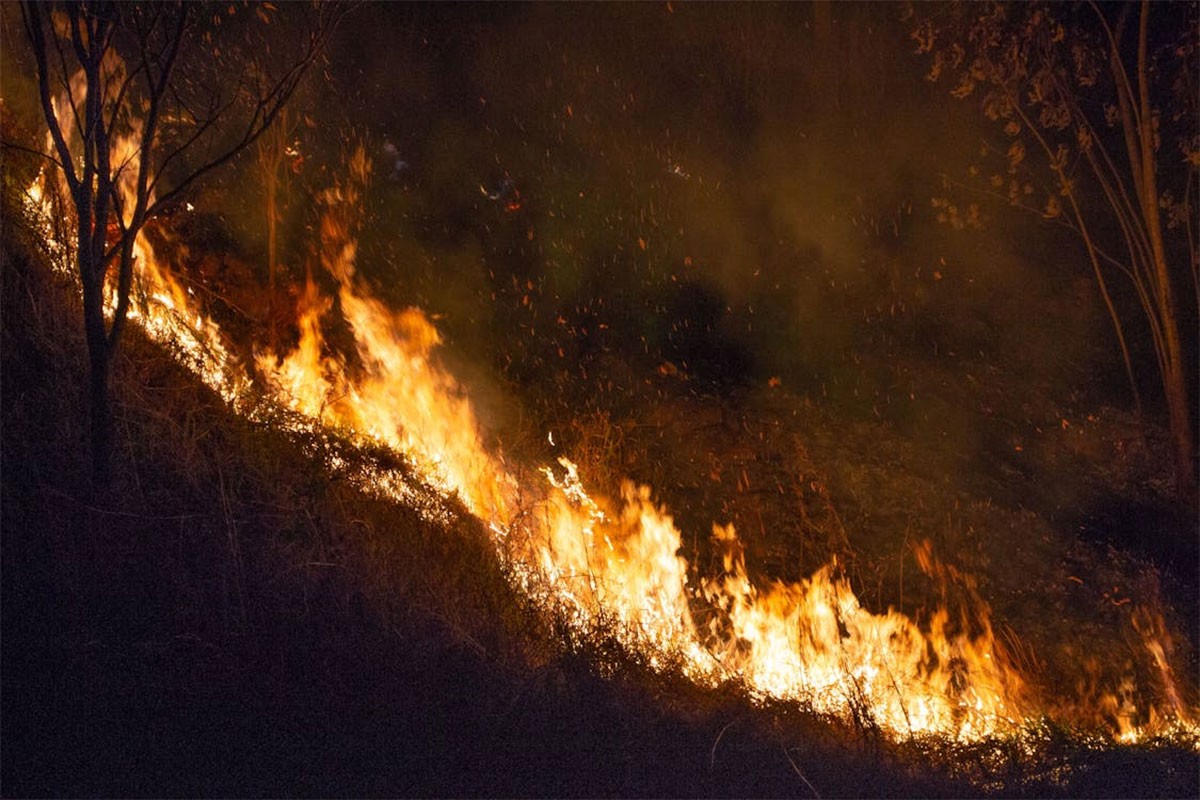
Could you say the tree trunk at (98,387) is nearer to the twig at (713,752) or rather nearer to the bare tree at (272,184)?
the bare tree at (272,184)

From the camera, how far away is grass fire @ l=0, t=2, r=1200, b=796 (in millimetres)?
4047

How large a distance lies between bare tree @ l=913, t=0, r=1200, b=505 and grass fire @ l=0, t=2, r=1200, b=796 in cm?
5

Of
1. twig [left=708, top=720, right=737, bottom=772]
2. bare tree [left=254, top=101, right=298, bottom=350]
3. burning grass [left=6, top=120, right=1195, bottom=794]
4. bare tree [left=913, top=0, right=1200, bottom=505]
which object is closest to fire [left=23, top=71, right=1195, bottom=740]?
burning grass [left=6, top=120, right=1195, bottom=794]

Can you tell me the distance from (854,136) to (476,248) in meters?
3.54

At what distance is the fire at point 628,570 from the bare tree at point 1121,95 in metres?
2.31

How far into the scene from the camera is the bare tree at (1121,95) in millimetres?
6754

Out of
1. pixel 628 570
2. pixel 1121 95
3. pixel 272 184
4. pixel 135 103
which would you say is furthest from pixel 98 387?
pixel 1121 95

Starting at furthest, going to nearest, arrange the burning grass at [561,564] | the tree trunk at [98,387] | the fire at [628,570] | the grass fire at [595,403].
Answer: the fire at [628,570], the tree trunk at [98,387], the burning grass at [561,564], the grass fire at [595,403]

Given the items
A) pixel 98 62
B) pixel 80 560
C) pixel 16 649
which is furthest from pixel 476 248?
pixel 16 649

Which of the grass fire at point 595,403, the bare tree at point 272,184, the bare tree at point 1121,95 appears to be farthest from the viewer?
the bare tree at point 1121,95

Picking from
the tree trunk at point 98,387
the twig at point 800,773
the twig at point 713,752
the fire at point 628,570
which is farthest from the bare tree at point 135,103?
the twig at point 800,773

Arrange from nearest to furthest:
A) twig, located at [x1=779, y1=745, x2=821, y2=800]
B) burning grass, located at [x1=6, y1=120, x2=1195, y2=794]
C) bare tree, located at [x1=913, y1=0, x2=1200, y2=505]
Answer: twig, located at [x1=779, y1=745, x2=821, y2=800]
burning grass, located at [x1=6, y1=120, x2=1195, y2=794]
bare tree, located at [x1=913, y1=0, x2=1200, y2=505]

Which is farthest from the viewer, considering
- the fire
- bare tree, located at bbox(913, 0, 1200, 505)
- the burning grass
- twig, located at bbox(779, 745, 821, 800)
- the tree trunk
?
bare tree, located at bbox(913, 0, 1200, 505)

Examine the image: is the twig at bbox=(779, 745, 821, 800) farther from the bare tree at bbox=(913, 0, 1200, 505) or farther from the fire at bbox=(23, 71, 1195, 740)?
the bare tree at bbox=(913, 0, 1200, 505)
